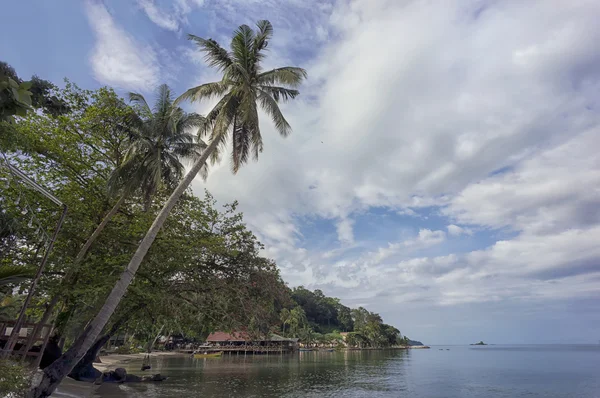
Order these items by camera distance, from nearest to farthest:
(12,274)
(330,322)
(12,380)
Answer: (12,274) < (12,380) < (330,322)

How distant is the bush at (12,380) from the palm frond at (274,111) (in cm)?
1176

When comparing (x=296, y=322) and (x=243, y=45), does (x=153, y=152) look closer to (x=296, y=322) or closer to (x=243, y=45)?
(x=243, y=45)

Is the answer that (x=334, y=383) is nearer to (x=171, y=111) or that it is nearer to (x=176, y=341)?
(x=171, y=111)

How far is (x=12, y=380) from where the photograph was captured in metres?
6.86

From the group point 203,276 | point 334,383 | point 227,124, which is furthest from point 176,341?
point 227,124

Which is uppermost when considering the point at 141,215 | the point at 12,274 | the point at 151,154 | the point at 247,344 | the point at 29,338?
the point at 151,154

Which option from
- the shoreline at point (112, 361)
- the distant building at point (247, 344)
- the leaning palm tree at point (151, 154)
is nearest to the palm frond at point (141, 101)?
the leaning palm tree at point (151, 154)

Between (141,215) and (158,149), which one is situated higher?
(158,149)

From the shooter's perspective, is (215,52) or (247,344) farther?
(247,344)

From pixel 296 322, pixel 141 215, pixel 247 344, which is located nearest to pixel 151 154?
pixel 141 215

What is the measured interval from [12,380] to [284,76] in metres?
13.1

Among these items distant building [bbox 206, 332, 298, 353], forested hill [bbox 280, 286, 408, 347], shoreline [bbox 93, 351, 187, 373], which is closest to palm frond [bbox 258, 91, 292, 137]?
shoreline [bbox 93, 351, 187, 373]

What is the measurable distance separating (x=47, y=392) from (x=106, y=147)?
9.89m

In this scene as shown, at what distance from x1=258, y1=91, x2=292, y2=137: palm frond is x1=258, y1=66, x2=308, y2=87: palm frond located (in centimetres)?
71
